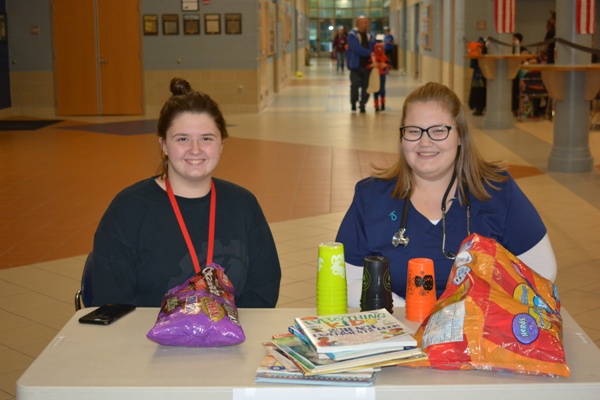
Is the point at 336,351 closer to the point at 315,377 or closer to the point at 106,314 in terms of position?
the point at 315,377

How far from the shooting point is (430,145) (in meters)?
2.61

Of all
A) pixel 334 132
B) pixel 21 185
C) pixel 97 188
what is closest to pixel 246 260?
pixel 97 188

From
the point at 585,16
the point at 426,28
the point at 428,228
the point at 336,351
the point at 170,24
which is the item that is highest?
the point at 426,28

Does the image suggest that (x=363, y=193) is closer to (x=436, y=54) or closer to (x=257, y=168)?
(x=257, y=168)

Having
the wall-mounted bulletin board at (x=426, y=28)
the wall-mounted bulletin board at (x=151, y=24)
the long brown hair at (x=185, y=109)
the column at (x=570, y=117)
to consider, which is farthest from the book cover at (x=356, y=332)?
the wall-mounted bulletin board at (x=426, y=28)

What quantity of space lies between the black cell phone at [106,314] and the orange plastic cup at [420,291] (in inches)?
29.5

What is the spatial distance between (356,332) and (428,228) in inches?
30.1

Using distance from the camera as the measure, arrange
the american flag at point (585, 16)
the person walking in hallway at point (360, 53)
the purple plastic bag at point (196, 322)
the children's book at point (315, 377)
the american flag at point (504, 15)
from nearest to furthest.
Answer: the children's book at point (315, 377)
the purple plastic bag at point (196, 322)
the american flag at point (585, 16)
the american flag at point (504, 15)
the person walking in hallway at point (360, 53)

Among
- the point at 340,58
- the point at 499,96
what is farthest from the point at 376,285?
the point at 340,58

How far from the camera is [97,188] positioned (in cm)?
787

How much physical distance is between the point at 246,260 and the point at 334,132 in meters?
9.43

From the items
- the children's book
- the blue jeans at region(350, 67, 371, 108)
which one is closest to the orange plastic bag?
the children's book

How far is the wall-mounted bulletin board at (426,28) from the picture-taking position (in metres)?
21.0

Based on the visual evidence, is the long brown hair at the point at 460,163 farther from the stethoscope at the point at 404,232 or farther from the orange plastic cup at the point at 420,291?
the orange plastic cup at the point at 420,291
